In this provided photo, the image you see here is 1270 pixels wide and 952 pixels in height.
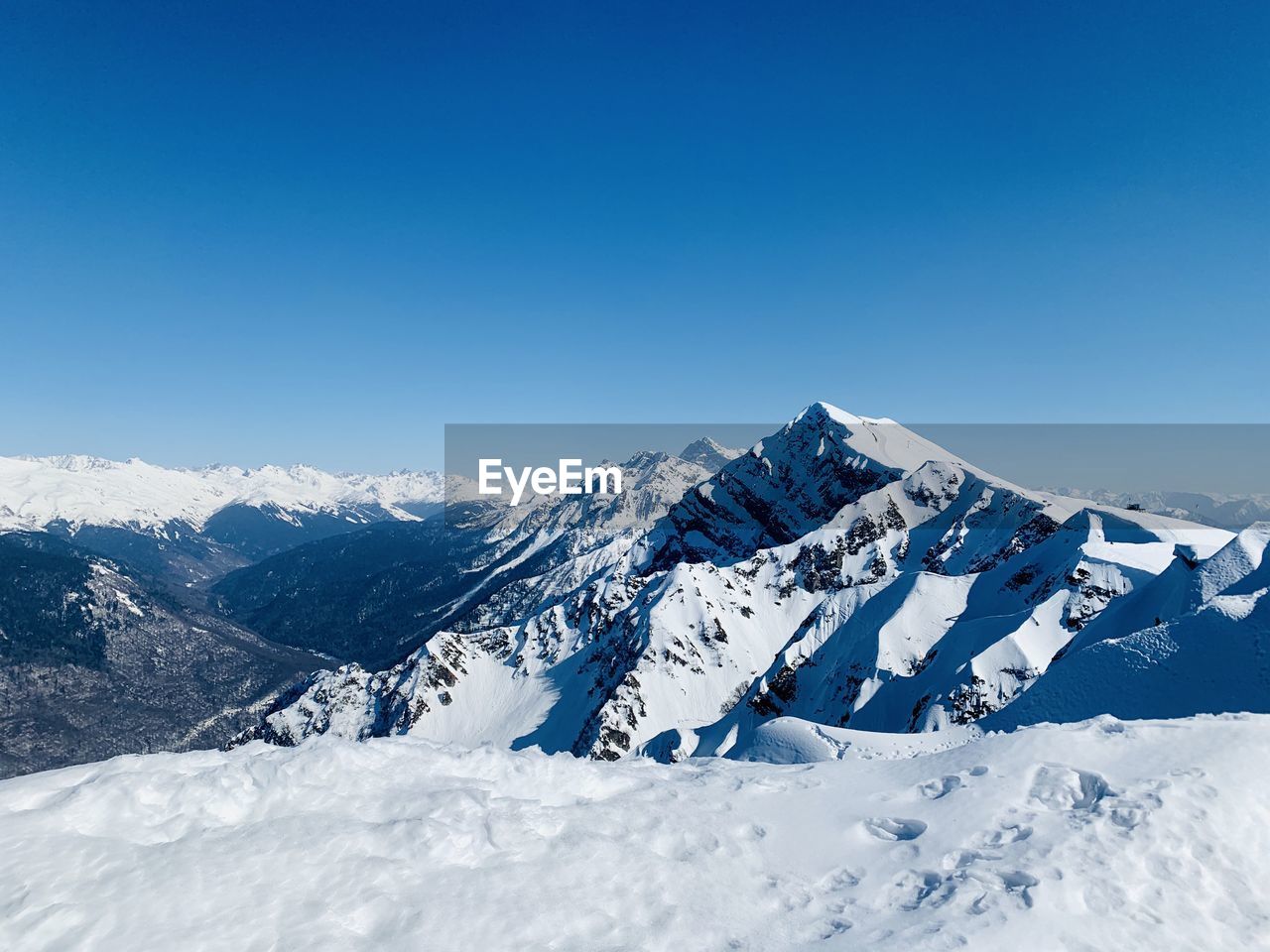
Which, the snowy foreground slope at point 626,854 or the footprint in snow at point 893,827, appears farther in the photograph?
the footprint in snow at point 893,827

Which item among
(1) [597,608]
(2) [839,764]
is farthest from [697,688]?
(2) [839,764]

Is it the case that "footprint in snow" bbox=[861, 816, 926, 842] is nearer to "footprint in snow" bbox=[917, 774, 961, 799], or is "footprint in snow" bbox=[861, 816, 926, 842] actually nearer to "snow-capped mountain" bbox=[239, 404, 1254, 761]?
"footprint in snow" bbox=[917, 774, 961, 799]

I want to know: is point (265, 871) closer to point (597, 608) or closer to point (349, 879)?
point (349, 879)

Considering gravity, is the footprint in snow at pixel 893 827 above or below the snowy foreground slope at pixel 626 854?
below

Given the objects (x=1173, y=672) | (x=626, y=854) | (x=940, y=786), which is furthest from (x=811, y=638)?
(x=626, y=854)

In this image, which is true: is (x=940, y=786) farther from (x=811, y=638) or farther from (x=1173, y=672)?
(x=811, y=638)

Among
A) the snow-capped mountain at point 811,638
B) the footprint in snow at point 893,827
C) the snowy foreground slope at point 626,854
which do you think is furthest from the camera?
the snow-capped mountain at point 811,638

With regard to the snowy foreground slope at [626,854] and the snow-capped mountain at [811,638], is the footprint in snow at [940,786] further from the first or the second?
the snow-capped mountain at [811,638]

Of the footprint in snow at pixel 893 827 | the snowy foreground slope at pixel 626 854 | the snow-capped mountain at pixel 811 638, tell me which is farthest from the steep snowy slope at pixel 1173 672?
the snow-capped mountain at pixel 811 638
